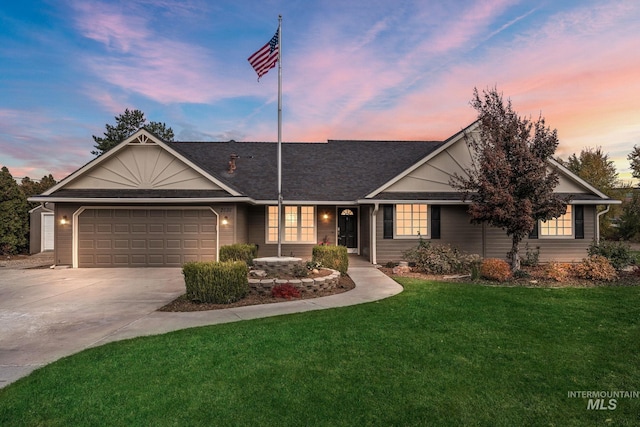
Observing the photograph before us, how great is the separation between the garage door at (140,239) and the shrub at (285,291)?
258 inches

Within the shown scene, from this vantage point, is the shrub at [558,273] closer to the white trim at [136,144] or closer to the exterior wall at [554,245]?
the exterior wall at [554,245]

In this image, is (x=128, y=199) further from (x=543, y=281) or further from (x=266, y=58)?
(x=543, y=281)

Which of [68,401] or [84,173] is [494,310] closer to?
[68,401]

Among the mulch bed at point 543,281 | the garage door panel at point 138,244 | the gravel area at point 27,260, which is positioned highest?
the garage door panel at point 138,244

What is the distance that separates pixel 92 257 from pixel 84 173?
350 centimetres

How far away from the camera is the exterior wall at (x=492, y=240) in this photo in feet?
46.7

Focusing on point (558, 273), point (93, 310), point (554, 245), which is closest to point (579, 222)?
point (554, 245)

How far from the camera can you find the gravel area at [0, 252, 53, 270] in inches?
590

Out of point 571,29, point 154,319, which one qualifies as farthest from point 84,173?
point 571,29

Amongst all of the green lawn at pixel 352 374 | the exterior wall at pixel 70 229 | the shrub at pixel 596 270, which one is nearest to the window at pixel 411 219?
the shrub at pixel 596 270

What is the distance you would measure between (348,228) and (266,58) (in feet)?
29.5

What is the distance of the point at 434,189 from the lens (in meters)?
14.3

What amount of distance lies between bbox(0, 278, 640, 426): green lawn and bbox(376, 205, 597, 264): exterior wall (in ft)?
26.2

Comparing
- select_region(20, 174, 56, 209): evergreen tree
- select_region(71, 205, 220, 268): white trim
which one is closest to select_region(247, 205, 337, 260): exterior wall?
select_region(71, 205, 220, 268): white trim
